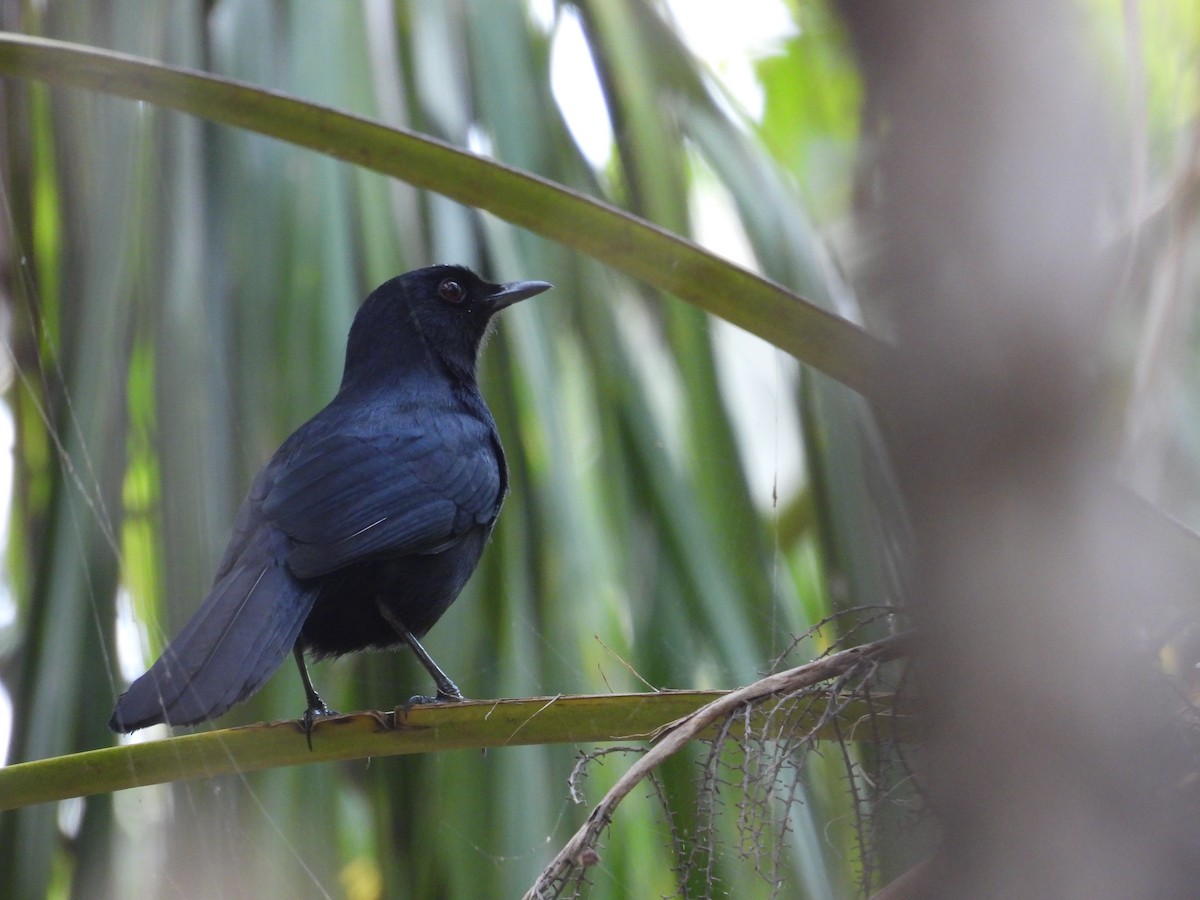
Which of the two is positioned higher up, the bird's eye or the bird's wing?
the bird's eye

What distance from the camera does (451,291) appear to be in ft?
13.0

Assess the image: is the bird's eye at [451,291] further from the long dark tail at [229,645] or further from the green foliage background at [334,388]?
the long dark tail at [229,645]

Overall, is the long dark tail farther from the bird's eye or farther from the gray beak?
the bird's eye

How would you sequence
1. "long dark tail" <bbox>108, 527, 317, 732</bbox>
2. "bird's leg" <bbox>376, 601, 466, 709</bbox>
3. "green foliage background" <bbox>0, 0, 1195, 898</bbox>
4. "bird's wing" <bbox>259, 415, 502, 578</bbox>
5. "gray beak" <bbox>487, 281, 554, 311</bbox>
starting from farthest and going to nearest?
"gray beak" <bbox>487, 281, 554, 311</bbox>, "bird's leg" <bbox>376, 601, 466, 709</bbox>, "bird's wing" <bbox>259, 415, 502, 578</bbox>, "green foliage background" <bbox>0, 0, 1195, 898</bbox>, "long dark tail" <bbox>108, 527, 317, 732</bbox>

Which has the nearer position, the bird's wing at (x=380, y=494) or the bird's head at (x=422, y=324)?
the bird's wing at (x=380, y=494)

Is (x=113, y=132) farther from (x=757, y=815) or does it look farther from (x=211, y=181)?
(x=757, y=815)

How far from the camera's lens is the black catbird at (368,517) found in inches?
96.2

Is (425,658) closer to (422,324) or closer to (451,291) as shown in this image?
(422,324)

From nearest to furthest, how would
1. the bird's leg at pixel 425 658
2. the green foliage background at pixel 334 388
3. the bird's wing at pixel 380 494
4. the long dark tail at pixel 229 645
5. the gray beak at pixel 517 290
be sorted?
the long dark tail at pixel 229 645
the green foliage background at pixel 334 388
the bird's wing at pixel 380 494
the bird's leg at pixel 425 658
the gray beak at pixel 517 290

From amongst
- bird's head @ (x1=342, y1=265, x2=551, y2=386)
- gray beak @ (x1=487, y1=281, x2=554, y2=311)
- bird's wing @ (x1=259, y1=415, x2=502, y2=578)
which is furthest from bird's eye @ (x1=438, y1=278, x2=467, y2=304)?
bird's wing @ (x1=259, y1=415, x2=502, y2=578)

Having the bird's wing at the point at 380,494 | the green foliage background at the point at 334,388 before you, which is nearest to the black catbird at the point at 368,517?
the bird's wing at the point at 380,494

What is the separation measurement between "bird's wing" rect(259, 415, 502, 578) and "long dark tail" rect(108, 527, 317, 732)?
0.22ft

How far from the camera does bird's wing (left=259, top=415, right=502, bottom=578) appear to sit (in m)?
2.91

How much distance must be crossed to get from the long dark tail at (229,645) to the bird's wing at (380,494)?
2.6 inches
